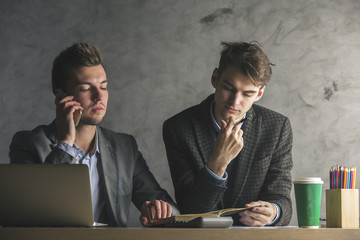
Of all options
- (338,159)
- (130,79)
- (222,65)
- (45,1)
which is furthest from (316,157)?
(45,1)

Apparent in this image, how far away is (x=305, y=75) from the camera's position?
246cm

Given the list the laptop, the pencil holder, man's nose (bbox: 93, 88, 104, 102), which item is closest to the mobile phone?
man's nose (bbox: 93, 88, 104, 102)

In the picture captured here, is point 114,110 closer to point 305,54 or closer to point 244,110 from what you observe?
point 244,110

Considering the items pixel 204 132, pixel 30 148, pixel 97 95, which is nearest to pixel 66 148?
pixel 30 148

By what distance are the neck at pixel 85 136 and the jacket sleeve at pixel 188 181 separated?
0.33 meters

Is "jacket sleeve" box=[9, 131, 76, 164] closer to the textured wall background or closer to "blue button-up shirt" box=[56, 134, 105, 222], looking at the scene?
"blue button-up shirt" box=[56, 134, 105, 222]

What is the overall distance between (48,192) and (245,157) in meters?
1.07

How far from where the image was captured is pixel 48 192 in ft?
3.45

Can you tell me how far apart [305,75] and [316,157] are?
453 mm

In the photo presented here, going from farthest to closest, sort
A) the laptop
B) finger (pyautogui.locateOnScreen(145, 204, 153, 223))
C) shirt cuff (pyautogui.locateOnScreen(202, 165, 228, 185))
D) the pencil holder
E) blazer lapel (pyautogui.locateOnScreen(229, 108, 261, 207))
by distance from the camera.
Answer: blazer lapel (pyautogui.locateOnScreen(229, 108, 261, 207)) → shirt cuff (pyautogui.locateOnScreen(202, 165, 228, 185)) → finger (pyautogui.locateOnScreen(145, 204, 153, 223)) → the pencil holder → the laptop

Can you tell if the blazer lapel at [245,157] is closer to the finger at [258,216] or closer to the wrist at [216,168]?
the wrist at [216,168]

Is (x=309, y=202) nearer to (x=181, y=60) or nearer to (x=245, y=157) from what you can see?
(x=245, y=157)

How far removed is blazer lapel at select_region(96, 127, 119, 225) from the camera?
185cm

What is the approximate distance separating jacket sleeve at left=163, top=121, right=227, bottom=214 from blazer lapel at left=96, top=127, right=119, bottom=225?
0.26 meters
